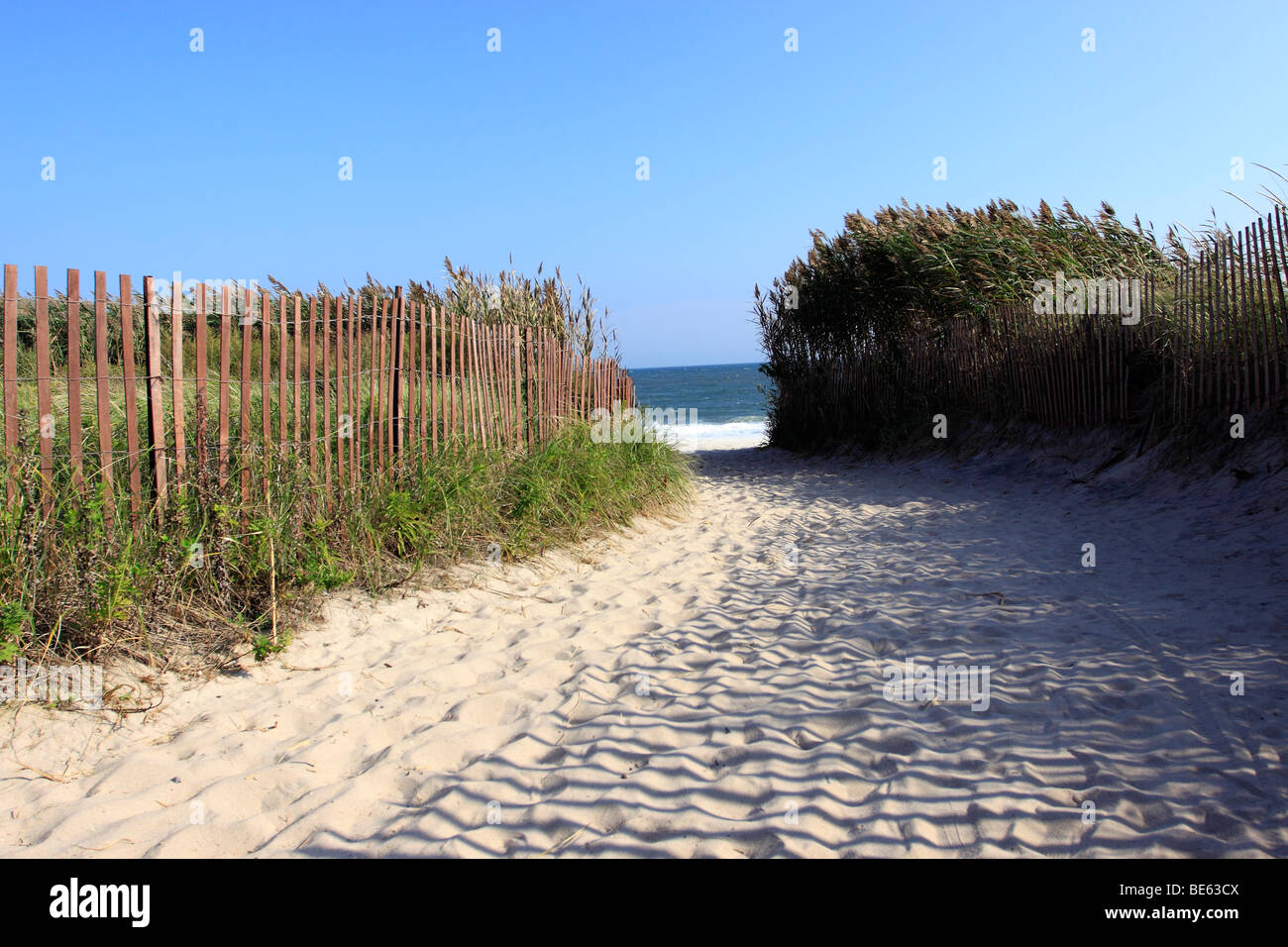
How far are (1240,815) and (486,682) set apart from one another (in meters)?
3.04

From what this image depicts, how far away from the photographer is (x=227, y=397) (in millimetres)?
4332

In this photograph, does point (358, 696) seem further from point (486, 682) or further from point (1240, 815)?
point (1240, 815)

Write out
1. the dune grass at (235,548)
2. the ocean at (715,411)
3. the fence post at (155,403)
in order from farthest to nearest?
the ocean at (715,411) < the fence post at (155,403) < the dune grass at (235,548)

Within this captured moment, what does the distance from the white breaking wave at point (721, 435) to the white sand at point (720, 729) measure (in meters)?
15.4

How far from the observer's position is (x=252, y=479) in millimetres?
4410

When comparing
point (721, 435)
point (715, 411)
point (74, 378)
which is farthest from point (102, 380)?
point (715, 411)

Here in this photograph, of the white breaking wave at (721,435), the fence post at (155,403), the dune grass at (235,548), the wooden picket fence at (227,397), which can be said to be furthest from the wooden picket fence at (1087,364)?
the fence post at (155,403)

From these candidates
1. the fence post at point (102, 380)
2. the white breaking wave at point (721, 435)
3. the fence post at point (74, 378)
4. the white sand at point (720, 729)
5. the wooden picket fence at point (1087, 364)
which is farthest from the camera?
the white breaking wave at point (721, 435)

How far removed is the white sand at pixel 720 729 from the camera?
99.0 inches

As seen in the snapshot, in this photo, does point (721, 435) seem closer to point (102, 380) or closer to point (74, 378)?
point (102, 380)

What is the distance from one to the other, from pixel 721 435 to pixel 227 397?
2409cm

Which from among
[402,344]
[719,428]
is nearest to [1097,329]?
[402,344]

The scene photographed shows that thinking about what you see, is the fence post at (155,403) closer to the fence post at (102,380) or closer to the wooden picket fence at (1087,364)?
the fence post at (102,380)

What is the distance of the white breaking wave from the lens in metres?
23.1
